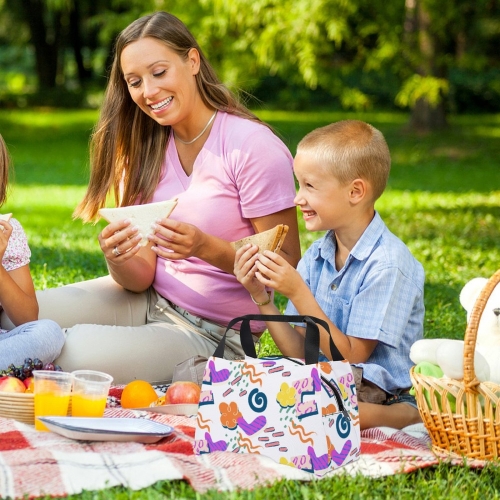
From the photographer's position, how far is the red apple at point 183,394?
3.34 m

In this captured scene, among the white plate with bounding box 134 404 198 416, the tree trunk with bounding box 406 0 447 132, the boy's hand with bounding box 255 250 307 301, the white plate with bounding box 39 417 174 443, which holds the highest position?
the tree trunk with bounding box 406 0 447 132

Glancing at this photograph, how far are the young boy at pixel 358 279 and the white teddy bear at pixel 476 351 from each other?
213 millimetres

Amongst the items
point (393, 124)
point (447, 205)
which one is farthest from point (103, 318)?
point (393, 124)

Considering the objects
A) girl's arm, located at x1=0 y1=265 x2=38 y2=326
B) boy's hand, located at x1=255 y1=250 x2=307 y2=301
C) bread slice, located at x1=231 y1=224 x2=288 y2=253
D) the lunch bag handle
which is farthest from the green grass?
bread slice, located at x1=231 y1=224 x2=288 y2=253

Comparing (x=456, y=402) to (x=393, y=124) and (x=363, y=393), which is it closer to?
(x=363, y=393)

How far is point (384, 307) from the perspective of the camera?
132 inches

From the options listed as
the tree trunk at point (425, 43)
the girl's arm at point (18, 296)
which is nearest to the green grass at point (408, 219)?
the girl's arm at point (18, 296)

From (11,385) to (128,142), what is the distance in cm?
143

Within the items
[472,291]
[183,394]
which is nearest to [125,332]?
[183,394]

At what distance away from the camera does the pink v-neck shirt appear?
12.5ft

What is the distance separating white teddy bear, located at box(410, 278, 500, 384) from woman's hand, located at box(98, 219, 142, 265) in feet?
3.91

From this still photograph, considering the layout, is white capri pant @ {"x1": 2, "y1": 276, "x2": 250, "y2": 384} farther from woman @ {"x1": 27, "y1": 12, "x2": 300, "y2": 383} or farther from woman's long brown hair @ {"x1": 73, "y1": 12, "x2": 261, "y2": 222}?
woman's long brown hair @ {"x1": 73, "y1": 12, "x2": 261, "y2": 222}

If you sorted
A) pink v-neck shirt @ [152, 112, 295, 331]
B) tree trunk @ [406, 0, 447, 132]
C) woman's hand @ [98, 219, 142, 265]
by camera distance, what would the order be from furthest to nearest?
tree trunk @ [406, 0, 447, 132]
pink v-neck shirt @ [152, 112, 295, 331]
woman's hand @ [98, 219, 142, 265]

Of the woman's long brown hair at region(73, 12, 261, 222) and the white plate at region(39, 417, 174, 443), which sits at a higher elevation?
the woman's long brown hair at region(73, 12, 261, 222)
